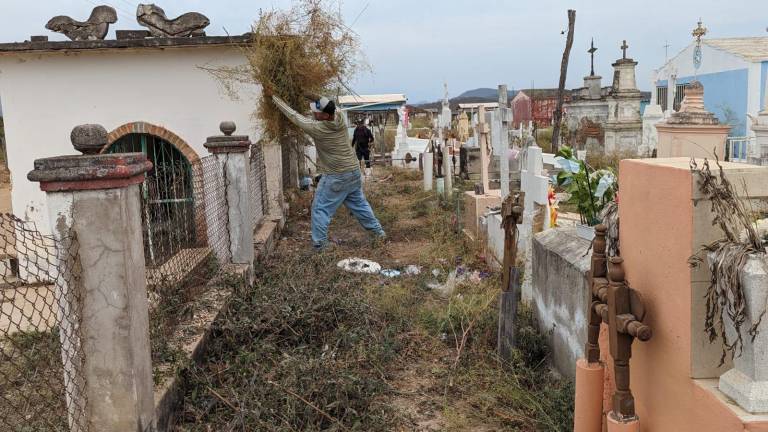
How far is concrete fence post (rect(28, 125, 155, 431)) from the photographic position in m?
2.80

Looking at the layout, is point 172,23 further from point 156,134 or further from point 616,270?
point 616,270

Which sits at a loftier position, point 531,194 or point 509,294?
point 531,194

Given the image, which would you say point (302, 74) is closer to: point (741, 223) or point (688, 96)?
point (688, 96)

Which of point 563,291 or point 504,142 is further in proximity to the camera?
point 504,142

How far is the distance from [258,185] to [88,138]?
5.30m

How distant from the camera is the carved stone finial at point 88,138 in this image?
2.86 m

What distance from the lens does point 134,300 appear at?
3002mm

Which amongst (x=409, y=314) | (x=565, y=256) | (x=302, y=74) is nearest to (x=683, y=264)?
(x=565, y=256)

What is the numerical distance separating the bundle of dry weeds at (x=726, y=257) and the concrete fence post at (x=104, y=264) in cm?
221

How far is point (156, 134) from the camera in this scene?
9727mm

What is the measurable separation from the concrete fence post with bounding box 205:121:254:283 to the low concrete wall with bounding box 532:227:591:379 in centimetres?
263

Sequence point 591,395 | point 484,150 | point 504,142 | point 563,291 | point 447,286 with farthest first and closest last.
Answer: point 484,150 < point 504,142 < point 447,286 < point 563,291 < point 591,395

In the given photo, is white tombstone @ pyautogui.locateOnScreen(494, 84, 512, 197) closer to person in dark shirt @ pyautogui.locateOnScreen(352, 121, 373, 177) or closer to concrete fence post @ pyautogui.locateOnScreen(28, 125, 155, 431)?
concrete fence post @ pyautogui.locateOnScreen(28, 125, 155, 431)

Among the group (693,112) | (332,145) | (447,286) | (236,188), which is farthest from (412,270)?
(693,112)
